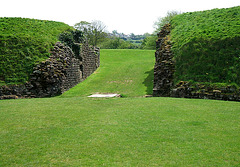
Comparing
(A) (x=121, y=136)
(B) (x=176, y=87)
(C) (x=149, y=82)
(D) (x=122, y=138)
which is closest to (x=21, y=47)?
(C) (x=149, y=82)

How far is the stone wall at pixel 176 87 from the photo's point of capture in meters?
14.1

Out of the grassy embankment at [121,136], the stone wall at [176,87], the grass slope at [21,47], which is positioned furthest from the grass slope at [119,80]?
the grassy embankment at [121,136]

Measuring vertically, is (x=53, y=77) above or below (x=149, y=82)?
above

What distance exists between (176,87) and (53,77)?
33.6 ft

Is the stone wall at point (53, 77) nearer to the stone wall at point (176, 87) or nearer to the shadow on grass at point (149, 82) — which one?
the shadow on grass at point (149, 82)

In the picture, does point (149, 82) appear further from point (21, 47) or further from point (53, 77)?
point (21, 47)

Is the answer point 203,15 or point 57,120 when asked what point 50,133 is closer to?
point 57,120

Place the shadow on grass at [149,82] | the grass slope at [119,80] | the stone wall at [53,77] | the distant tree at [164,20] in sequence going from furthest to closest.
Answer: the distant tree at [164,20] → the grass slope at [119,80] → the shadow on grass at [149,82] → the stone wall at [53,77]

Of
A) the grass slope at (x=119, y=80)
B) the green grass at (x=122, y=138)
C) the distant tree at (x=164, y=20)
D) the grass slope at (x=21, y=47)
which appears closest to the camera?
the green grass at (x=122, y=138)

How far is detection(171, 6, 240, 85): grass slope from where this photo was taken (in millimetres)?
15453

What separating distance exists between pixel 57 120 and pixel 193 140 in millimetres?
5284

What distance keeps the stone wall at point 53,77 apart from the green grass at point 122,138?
829 cm

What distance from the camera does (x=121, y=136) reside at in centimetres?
671

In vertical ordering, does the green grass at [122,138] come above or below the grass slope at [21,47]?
below
